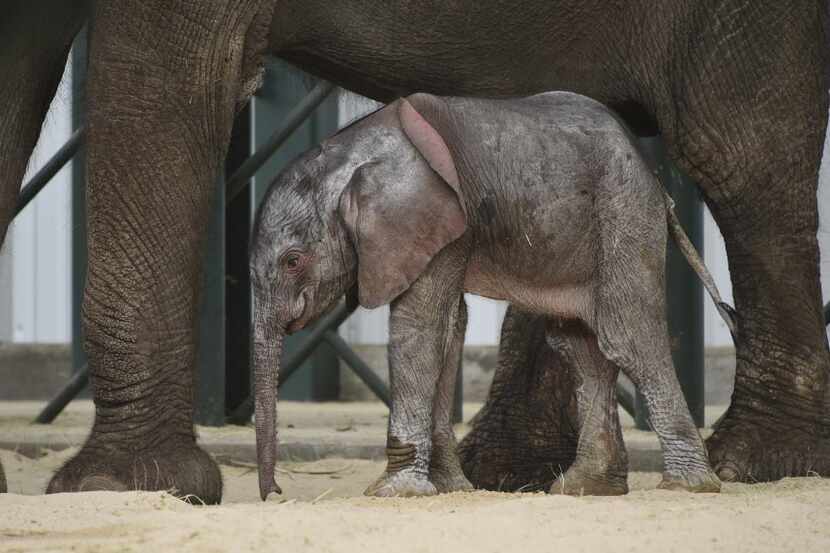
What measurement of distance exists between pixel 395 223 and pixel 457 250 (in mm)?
190

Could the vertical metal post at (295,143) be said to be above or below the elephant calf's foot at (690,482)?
above

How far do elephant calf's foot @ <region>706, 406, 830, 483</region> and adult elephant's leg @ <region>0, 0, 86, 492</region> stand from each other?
226 centimetres

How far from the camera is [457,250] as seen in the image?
4496 mm

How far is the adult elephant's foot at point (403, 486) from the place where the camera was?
437cm

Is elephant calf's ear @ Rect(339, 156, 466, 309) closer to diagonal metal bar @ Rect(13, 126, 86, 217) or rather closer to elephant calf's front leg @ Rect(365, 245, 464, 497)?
elephant calf's front leg @ Rect(365, 245, 464, 497)

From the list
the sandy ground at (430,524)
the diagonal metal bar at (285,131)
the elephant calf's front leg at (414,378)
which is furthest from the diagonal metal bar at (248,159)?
the sandy ground at (430,524)

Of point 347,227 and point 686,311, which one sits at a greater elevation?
point 347,227

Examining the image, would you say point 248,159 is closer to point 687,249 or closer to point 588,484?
point 687,249

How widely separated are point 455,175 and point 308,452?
2.99 meters

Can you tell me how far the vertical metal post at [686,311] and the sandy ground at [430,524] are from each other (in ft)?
11.6

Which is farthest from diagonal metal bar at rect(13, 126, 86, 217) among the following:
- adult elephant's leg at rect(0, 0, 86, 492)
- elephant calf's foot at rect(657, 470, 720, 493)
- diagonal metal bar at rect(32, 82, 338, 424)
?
elephant calf's foot at rect(657, 470, 720, 493)

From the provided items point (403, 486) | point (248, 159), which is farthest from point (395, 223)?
point (248, 159)

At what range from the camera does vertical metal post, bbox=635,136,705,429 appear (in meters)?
7.90

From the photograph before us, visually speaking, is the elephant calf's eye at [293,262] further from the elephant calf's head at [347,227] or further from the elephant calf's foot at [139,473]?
the elephant calf's foot at [139,473]
